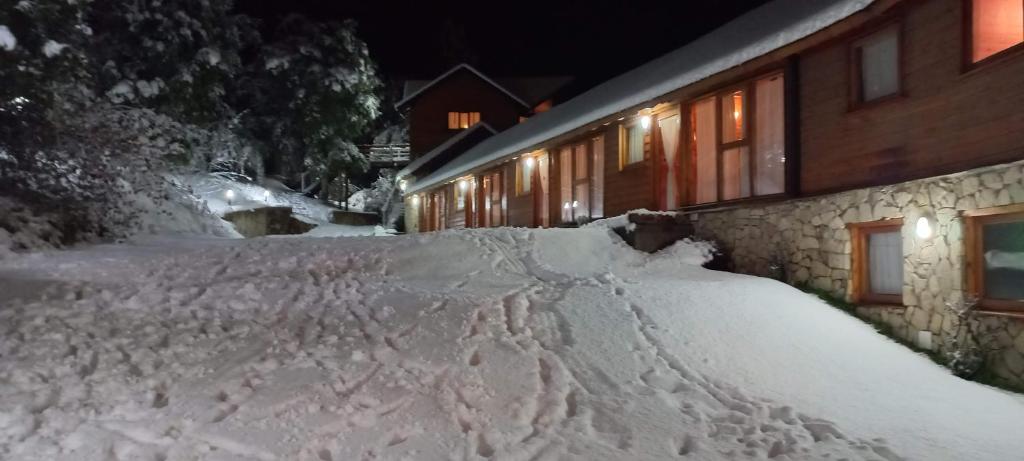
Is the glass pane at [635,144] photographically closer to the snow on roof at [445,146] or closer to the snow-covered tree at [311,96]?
the snow on roof at [445,146]

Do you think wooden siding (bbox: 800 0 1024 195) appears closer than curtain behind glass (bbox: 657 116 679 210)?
Yes

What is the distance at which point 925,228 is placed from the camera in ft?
25.7

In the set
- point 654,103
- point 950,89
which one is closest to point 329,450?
point 950,89

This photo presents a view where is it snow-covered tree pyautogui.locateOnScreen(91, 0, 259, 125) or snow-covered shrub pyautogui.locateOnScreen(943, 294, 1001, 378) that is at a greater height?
snow-covered tree pyautogui.locateOnScreen(91, 0, 259, 125)

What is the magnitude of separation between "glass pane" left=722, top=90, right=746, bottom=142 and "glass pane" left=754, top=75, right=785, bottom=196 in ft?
1.32

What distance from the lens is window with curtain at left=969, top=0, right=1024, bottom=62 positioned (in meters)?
7.14

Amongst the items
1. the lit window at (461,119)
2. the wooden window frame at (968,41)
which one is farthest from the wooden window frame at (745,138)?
the lit window at (461,119)

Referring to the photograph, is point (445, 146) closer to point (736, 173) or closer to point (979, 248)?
point (736, 173)

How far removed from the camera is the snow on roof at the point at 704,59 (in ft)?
31.7

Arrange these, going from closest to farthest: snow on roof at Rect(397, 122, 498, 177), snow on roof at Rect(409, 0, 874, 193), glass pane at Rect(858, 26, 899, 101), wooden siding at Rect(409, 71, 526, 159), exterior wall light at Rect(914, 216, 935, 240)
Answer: exterior wall light at Rect(914, 216, 935, 240), glass pane at Rect(858, 26, 899, 101), snow on roof at Rect(409, 0, 874, 193), snow on roof at Rect(397, 122, 498, 177), wooden siding at Rect(409, 71, 526, 159)

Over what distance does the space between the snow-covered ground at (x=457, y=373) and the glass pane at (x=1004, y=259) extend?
101 cm

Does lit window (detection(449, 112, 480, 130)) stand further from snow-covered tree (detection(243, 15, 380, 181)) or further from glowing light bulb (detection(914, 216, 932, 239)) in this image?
glowing light bulb (detection(914, 216, 932, 239))

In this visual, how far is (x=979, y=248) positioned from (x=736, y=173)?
188 inches

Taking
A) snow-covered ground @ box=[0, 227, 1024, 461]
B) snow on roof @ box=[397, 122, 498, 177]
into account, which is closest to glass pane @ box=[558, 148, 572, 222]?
snow-covered ground @ box=[0, 227, 1024, 461]
